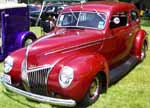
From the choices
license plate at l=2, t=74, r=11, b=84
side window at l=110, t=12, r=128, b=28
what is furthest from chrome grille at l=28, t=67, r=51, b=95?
side window at l=110, t=12, r=128, b=28

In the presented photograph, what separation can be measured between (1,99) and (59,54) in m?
1.52

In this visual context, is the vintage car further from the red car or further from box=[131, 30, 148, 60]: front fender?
box=[131, 30, 148, 60]: front fender

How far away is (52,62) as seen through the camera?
247 inches

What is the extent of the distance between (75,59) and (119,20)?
7.09ft

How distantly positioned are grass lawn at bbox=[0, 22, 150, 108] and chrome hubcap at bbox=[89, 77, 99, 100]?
0.52 ft

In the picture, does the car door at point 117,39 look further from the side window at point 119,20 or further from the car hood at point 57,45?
the car hood at point 57,45

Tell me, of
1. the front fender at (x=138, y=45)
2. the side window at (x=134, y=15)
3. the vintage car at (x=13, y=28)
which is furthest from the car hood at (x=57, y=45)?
the vintage car at (x=13, y=28)

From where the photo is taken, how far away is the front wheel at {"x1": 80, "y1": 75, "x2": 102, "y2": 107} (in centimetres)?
641

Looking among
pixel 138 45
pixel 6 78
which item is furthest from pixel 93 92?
pixel 138 45

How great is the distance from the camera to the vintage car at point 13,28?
10257mm

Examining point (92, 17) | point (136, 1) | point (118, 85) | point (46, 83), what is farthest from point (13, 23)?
point (136, 1)

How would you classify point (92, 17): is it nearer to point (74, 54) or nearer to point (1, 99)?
point (74, 54)

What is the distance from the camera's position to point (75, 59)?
6367 millimetres

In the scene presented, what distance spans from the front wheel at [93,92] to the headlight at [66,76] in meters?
0.57
